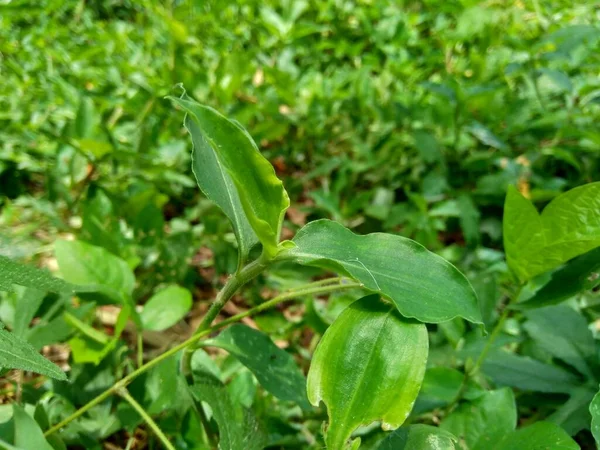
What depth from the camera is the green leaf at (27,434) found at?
0.53m

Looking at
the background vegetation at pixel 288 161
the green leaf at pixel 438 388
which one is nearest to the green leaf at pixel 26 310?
the background vegetation at pixel 288 161

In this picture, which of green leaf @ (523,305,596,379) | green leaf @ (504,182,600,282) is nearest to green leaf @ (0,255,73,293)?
green leaf @ (504,182,600,282)

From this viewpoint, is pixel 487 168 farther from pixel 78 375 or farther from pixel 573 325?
pixel 78 375

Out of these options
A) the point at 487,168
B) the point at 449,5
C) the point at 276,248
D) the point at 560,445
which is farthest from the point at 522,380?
the point at 449,5

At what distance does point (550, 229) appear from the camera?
58 centimetres

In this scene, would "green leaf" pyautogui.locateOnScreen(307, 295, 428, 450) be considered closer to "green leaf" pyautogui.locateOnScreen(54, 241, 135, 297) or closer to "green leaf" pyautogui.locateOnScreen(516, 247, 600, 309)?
"green leaf" pyautogui.locateOnScreen(516, 247, 600, 309)

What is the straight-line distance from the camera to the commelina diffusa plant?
456 millimetres

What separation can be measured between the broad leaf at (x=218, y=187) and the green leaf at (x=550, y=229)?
289 mm

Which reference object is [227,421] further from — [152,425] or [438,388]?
[438,388]

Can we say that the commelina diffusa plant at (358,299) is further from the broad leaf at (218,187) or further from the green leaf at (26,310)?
the green leaf at (26,310)

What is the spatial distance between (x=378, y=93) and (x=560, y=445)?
1.39 meters

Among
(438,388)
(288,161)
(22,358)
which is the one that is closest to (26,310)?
(22,358)

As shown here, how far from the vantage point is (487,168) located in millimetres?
1439

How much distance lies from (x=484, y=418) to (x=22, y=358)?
526mm
